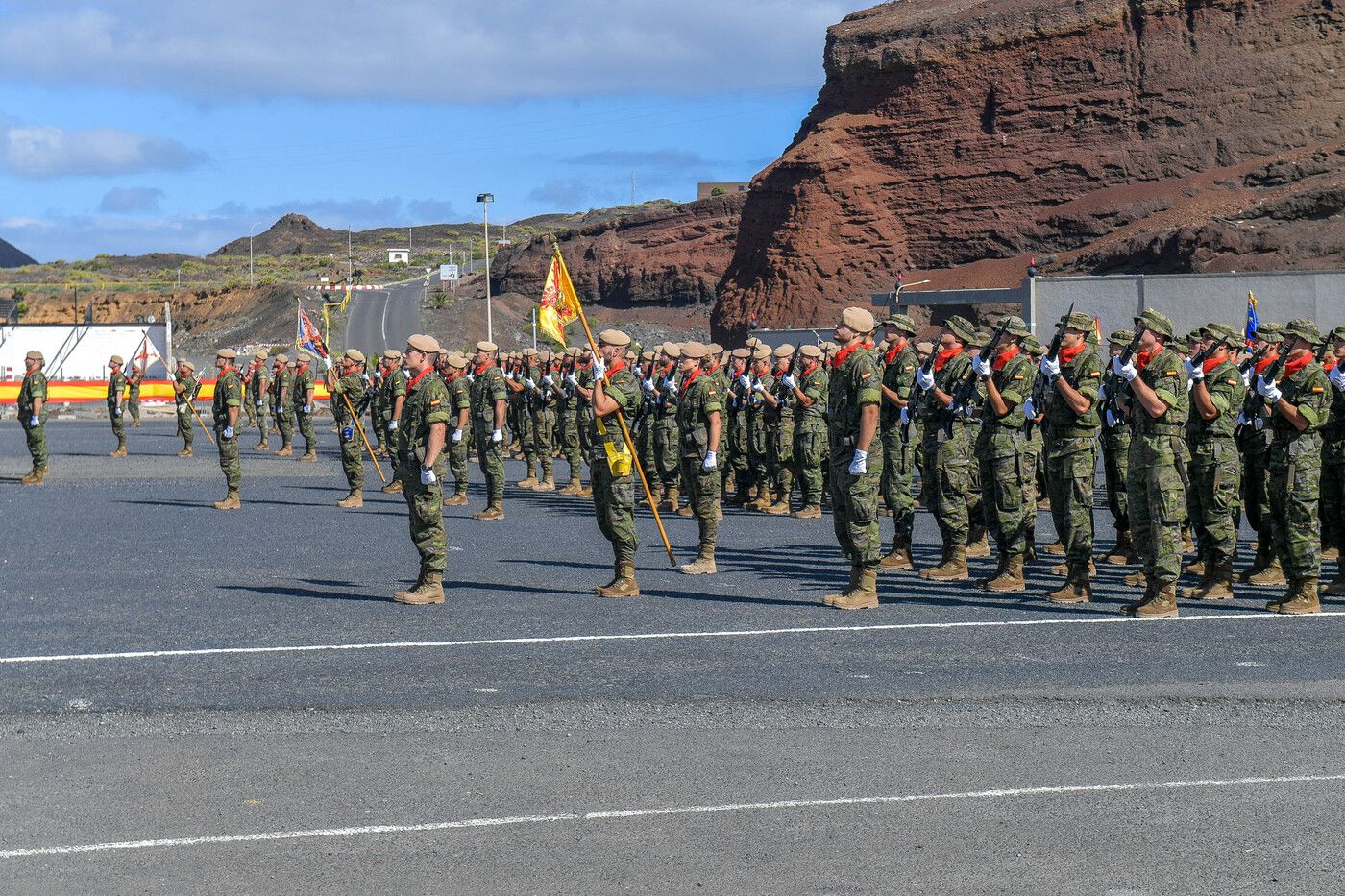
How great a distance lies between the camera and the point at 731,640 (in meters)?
9.72

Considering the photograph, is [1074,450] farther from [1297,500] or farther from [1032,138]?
[1032,138]

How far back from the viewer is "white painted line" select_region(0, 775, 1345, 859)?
5586 millimetres

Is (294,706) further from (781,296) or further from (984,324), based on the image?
(781,296)

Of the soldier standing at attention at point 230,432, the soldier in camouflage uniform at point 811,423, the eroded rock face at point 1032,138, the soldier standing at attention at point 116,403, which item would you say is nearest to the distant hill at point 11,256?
the eroded rock face at point 1032,138

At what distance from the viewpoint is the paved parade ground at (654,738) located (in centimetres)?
540

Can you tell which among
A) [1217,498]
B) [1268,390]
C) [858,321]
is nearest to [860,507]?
[858,321]

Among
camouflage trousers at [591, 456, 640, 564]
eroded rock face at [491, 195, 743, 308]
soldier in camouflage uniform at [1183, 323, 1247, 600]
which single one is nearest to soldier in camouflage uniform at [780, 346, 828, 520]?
camouflage trousers at [591, 456, 640, 564]

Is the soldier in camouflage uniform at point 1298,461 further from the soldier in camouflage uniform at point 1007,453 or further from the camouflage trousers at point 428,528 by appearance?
the camouflage trousers at point 428,528

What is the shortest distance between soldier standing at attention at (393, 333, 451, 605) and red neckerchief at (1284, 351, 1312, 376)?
6097 millimetres

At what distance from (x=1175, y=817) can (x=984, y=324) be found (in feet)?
134

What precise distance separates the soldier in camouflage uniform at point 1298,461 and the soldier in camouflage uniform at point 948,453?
2457 millimetres

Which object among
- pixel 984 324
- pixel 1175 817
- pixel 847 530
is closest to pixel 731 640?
pixel 847 530

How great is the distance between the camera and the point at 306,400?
2706cm

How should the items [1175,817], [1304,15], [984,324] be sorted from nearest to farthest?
[1175,817] → [984,324] → [1304,15]
